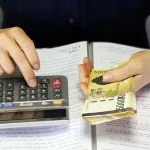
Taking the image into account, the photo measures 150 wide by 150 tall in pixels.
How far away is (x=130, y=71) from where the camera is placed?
0.51 m

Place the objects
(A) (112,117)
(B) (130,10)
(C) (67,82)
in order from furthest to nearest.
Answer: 1. (B) (130,10)
2. (C) (67,82)
3. (A) (112,117)

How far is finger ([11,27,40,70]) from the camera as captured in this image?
0.52m

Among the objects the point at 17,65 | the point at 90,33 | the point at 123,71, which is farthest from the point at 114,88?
the point at 90,33

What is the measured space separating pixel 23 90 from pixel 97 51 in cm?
16

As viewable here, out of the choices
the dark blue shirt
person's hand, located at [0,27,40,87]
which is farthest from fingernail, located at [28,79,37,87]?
the dark blue shirt

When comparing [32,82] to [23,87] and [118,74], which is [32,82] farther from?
[118,74]

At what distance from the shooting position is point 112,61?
0.61m

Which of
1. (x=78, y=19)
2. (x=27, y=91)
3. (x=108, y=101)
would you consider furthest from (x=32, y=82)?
(x=78, y=19)

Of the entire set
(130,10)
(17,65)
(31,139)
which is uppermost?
(130,10)

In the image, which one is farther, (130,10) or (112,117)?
(130,10)

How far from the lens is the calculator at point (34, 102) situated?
49 cm

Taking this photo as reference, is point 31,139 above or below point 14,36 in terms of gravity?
below

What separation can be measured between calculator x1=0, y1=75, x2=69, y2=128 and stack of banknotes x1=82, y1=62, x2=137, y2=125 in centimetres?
4

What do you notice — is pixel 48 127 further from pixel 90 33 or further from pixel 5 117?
pixel 90 33
